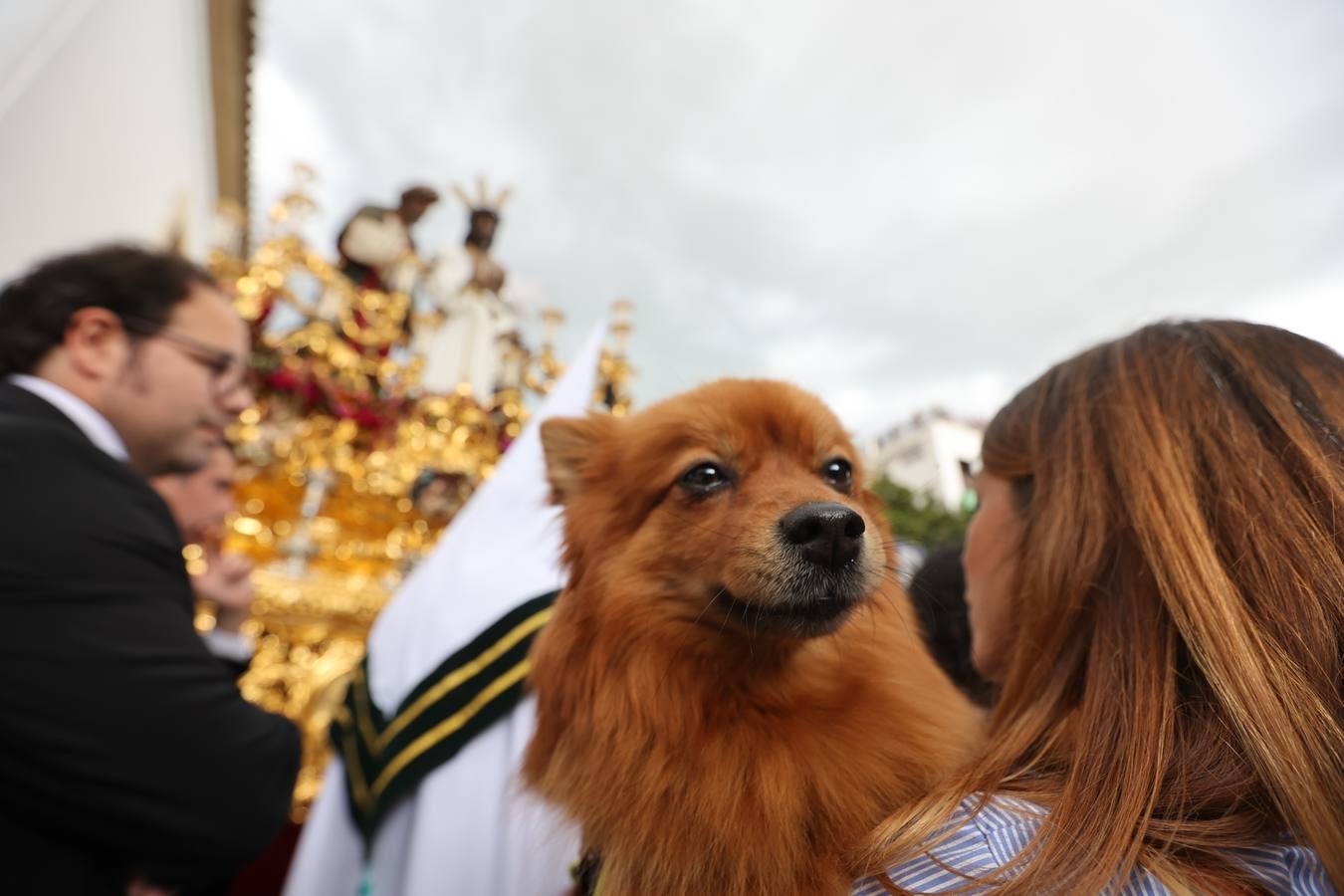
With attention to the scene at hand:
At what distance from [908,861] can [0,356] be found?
2.76 metres

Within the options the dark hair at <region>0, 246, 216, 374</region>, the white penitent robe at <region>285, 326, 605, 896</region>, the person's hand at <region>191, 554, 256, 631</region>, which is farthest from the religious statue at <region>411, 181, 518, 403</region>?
the white penitent robe at <region>285, 326, 605, 896</region>

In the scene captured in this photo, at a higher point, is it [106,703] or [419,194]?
[419,194]

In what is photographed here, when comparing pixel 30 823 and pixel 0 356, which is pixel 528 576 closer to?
pixel 30 823

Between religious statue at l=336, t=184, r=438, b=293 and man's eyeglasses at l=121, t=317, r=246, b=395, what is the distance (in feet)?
10.9

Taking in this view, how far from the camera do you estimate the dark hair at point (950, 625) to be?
236 centimetres

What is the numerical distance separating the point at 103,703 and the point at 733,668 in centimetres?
130

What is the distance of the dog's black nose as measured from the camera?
132 cm

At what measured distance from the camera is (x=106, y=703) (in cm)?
134

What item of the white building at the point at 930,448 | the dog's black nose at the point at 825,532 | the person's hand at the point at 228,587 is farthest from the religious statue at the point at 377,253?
the dog's black nose at the point at 825,532

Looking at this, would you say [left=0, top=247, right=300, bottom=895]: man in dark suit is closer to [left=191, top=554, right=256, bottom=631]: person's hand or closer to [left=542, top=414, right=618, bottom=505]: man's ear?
[left=542, top=414, right=618, bottom=505]: man's ear

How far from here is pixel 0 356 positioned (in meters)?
2.01

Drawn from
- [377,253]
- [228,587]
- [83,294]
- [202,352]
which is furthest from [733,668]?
[377,253]

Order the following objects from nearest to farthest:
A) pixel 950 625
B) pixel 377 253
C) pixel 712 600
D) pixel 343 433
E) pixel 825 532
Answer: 1. pixel 825 532
2. pixel 712 600
3. pixel 950 625
4. pixel 343 433
5. pixel 377 253

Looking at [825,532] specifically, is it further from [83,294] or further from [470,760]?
[83,294]
